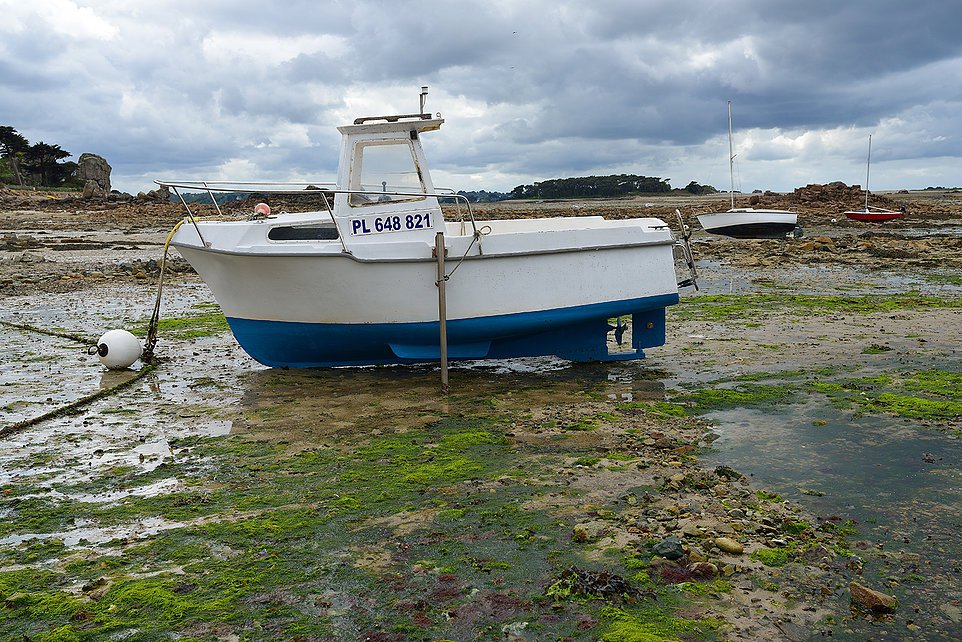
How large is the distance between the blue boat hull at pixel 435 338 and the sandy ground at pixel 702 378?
308 mm

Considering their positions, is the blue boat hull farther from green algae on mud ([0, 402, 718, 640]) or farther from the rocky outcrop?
the rocky outcrop

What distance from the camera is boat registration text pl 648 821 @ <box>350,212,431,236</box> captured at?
8344 mm

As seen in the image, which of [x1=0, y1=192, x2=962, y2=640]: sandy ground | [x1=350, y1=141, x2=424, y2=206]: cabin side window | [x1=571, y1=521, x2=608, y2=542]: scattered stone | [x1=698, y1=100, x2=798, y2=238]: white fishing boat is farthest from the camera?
[x1=698, y1=100, x2=798, y2=238]: white fishing boat

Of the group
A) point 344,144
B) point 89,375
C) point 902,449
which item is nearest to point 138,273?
point 89,375

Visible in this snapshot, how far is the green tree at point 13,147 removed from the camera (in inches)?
2504

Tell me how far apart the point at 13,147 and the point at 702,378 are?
70249 millimetres

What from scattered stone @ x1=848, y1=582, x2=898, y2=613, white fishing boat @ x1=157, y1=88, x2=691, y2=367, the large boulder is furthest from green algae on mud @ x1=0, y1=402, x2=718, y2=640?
the large boulder

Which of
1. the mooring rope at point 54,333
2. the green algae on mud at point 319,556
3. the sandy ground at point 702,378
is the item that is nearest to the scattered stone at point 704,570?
the sandy ground at point 702,378

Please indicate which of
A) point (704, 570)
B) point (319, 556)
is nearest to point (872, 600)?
point (704, 570)

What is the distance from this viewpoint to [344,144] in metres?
8.81

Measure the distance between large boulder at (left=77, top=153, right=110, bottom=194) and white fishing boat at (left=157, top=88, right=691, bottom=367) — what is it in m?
63.5

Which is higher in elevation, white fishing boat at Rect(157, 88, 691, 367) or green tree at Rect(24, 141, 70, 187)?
green tree at Rect(24, 141, 70, 187)

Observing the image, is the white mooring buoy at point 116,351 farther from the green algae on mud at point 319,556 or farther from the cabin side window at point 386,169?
the green algae on mud at point 319,556

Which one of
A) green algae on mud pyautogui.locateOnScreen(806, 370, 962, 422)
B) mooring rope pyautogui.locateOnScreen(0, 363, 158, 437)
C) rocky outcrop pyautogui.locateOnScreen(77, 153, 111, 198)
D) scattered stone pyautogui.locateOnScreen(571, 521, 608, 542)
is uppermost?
rocky outcrop pyautogui.locateOnScreen(77, 153, 111, 198)
